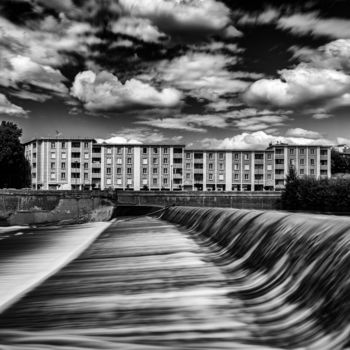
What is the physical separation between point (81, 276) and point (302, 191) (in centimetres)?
4879

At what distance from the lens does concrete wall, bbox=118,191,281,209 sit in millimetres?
73750

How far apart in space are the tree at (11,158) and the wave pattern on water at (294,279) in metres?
76.5

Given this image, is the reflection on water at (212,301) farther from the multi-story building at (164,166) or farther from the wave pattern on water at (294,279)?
the multi-story building at (164,166)

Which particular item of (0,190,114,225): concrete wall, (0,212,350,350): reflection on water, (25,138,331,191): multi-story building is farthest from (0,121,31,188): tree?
(0,212,350,350): reflection on water

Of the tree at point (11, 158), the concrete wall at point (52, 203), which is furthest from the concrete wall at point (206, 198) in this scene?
the concrete wall at point (52, 203)

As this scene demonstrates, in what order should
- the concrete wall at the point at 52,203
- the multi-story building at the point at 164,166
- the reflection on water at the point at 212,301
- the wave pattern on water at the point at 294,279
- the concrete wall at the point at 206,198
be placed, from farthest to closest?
the multi-story building at the point at 164,166
the concrete wall at the point at 206,198
the concrete wall at the point at 52,203
the reflection on water at the point at 212,301
the wave pattern on water at the point at 294,279

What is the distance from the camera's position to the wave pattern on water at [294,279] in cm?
478

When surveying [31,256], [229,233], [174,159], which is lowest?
[31,256]

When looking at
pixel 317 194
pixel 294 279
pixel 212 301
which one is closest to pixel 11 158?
pixel 317 194

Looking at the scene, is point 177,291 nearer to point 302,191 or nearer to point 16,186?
point 302,191

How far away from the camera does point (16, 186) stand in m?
83.6

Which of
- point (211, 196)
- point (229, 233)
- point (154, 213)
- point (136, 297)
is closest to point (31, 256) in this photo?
point (229, 233)

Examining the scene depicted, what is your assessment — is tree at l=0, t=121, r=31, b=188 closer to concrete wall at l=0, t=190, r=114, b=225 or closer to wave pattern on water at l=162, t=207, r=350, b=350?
concrete wall at l=0, t=190, r=114, b=225

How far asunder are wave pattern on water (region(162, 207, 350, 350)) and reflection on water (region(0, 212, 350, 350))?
0.05 feet
